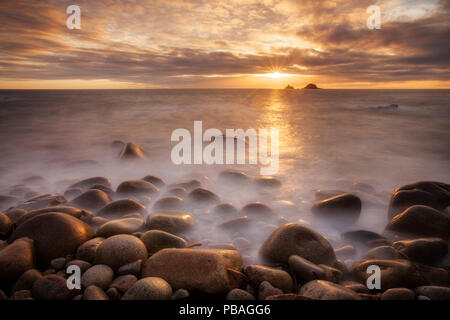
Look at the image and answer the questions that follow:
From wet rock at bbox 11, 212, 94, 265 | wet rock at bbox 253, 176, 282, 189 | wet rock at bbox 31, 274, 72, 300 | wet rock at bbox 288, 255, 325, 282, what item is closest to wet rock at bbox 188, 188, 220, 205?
wet rock at bbox 253, 176, 282, 189

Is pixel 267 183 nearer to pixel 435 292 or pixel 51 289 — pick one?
pixel 435 292

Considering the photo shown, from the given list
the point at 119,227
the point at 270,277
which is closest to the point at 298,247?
the point at 270,277

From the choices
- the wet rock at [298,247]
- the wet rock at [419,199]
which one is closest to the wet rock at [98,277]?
the wet rock at [298,247]

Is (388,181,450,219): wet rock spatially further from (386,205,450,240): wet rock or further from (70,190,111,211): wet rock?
(70,190,111,211): wet rock

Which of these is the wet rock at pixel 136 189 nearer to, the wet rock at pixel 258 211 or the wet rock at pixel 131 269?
the wet rock at pixel 258 211

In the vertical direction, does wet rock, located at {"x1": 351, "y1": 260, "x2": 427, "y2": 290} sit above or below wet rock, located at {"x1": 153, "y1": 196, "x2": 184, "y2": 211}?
below

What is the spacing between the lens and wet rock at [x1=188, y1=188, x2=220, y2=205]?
464cm

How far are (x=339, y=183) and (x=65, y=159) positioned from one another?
27.7 feet

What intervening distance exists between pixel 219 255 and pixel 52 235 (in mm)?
1760

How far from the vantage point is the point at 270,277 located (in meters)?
2.22

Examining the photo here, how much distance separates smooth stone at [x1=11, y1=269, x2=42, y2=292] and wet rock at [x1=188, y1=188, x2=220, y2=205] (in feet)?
8.85

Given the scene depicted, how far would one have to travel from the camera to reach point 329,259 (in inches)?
107

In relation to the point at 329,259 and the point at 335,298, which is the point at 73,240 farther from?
the point at 329,259

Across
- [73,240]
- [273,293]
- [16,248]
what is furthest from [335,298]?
[16,248]
